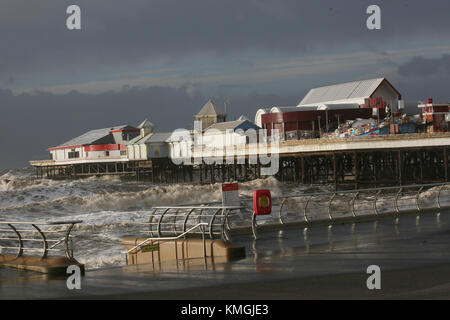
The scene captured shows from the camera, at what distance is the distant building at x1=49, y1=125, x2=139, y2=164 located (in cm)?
9810

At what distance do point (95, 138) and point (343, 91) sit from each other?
40.7 metres

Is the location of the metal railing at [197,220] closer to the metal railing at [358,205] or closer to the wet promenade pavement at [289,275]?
the wet promenade pavement at [289,275]

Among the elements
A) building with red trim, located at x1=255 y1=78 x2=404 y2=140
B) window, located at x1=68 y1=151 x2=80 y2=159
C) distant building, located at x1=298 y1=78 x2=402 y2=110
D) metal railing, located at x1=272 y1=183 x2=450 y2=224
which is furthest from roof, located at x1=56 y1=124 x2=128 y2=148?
metal railing, located at x1=272 y1=183 x2=450 y2=224

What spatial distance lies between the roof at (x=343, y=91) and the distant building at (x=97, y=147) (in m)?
27.4

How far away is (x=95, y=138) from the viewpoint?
10419 centimetres

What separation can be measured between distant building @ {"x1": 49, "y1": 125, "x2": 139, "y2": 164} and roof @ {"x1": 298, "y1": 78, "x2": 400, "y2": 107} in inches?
1079

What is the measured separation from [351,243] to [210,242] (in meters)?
3.28

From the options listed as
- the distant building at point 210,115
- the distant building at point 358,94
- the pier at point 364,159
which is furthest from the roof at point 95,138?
the distant building at point 358,94

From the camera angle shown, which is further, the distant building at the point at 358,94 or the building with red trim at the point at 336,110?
the distant building at the point at 358,94

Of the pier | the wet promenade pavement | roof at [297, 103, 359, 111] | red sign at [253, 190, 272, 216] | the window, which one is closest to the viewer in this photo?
the wet promenade pavement

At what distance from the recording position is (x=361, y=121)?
64.2 metres

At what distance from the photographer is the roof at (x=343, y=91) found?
78.2 metres

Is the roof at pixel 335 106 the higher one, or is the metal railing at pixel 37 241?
the roof at pixel 335 106

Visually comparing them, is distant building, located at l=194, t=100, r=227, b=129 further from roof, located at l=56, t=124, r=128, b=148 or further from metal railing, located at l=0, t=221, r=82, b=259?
metal railing, located at l=0, t=221, r=82, b=259
